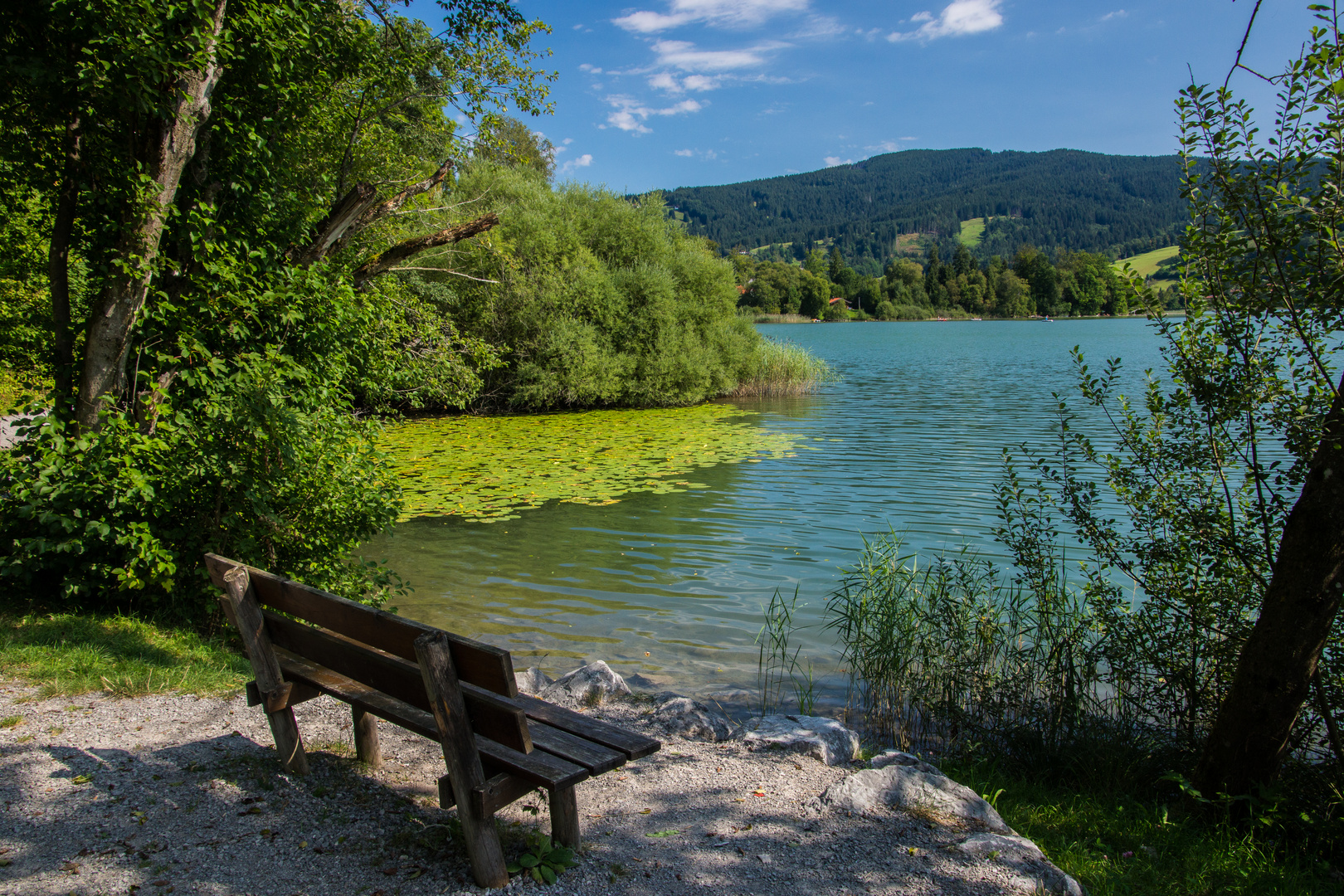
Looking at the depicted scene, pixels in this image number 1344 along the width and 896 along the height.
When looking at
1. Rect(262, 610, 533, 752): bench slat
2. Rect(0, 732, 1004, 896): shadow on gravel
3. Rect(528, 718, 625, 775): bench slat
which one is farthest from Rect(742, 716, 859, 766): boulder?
Rect(262, 610, 533, 752): bench slat

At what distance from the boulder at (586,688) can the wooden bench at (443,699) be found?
1.77m

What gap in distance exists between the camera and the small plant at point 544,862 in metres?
2.84

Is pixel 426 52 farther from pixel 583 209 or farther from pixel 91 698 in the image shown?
pixel 583 209

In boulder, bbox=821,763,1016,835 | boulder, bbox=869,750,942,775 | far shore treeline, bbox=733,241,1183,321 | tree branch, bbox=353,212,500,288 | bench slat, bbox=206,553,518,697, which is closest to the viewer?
bench slat, bbox=206,553,518,697

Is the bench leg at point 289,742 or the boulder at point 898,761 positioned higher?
the bench leg at point 289,742

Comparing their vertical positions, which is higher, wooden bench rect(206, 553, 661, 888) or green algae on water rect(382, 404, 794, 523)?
wooden bench rect(206, 553, 661, 888)

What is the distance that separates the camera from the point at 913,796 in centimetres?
357

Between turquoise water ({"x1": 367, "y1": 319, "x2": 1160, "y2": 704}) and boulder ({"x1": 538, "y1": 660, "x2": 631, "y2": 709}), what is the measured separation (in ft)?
2.75

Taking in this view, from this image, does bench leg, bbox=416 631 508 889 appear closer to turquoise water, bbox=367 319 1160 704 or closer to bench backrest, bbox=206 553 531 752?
bench backrest, bbox=206 553 531 752

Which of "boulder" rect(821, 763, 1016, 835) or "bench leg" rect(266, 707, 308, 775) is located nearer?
"boulder" rect(821, 763, 1016, 835)

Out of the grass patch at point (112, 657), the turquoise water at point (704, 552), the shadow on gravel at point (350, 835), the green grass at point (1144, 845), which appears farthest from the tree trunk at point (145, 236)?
the green grass at point (1144, 845)

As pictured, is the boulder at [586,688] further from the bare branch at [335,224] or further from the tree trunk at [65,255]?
the bare branch at [335,224]

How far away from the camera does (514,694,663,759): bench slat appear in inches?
114

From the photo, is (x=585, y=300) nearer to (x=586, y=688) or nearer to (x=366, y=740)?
(x=586, y=688)
